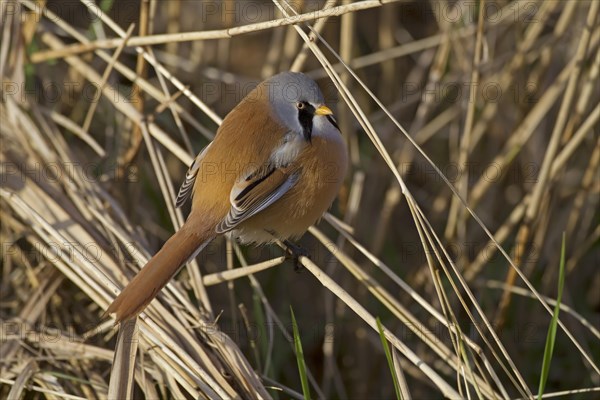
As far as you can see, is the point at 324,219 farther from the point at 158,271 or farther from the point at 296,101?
the point at 158,271

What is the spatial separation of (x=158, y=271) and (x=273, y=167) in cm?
67

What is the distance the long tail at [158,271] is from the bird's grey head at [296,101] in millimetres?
537

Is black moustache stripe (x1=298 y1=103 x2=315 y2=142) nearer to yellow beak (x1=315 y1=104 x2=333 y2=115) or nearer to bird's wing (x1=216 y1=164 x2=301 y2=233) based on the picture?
yellow beak (x1=315 y1=104 x2=333 y2=115)

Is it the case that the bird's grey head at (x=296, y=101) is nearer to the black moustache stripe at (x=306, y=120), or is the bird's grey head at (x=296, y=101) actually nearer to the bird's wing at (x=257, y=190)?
the black moustache stripe at (x=306, y=120)

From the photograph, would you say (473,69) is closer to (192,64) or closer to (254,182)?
(254,182)

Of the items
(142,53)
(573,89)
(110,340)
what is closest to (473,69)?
(573,89)

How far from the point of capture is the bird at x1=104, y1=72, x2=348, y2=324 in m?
2.73

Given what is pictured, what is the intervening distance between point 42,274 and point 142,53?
3.20ft

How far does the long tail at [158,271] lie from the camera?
2176 millimetres

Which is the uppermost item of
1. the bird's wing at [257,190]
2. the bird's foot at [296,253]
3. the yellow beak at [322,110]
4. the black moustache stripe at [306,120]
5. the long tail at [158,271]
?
the yellow beak at [322,110]

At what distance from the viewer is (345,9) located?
2076 millimetres

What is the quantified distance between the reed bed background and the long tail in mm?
115

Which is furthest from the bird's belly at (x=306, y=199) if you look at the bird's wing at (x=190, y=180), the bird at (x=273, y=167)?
the bird's wing at (x=190, y=180)

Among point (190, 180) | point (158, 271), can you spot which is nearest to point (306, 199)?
point (190, 180)
